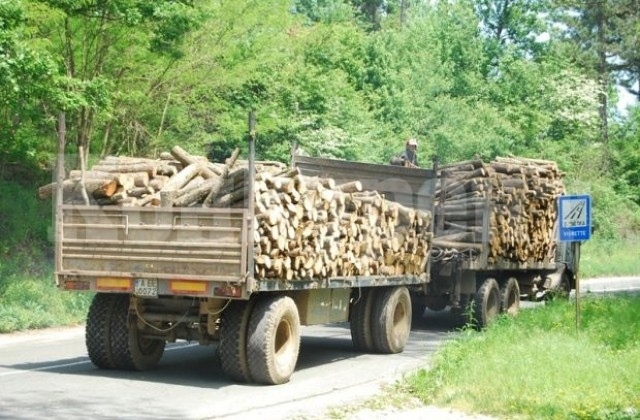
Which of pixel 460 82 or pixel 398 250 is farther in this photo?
pixel 460 82

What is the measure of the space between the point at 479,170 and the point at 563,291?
17.6 feet

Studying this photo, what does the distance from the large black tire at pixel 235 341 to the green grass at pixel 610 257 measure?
98.9 feet

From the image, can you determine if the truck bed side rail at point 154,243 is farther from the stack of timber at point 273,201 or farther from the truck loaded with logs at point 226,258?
the stack of timber at point 273,201

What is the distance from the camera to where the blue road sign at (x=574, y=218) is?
16984mm

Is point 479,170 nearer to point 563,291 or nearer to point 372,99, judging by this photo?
point 563,291

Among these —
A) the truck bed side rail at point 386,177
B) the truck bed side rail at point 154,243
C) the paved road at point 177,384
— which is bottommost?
the paved road at point 177,384

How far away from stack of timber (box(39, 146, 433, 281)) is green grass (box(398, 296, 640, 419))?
5.86 feet

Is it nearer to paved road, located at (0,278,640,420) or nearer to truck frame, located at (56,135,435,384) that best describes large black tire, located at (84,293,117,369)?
truck frame, located at (56,135,435,384)

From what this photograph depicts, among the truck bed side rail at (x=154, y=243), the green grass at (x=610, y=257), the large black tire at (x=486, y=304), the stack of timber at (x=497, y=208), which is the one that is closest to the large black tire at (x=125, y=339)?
the truck bed side rail at (x=154, y=243)

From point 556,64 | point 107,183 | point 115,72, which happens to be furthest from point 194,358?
point 556,64

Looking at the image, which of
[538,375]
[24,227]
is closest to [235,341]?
[538,375]

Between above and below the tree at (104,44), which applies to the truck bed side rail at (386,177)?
below

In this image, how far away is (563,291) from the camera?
24.8m

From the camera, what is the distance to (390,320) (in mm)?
16766
